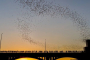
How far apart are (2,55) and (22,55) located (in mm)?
14925

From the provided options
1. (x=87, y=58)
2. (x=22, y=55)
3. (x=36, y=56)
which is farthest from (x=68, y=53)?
(x=22, y=55)

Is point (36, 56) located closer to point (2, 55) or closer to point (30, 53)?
point (30, 53)

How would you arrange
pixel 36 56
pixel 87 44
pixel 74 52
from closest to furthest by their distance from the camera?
pixel 36 56 < pixel 74 52 < pixel 87 44

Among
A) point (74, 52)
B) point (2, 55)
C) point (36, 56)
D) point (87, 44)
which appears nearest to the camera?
point (2, 55)

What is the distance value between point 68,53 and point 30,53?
29922 mm

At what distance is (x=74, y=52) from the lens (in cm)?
15750

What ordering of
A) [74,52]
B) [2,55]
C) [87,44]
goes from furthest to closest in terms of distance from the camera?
[87,44]
[74,52]
[2,55]

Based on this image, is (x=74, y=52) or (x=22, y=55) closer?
(x=22, y=55)

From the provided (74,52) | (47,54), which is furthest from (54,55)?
(74,52)

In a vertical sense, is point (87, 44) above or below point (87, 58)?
above

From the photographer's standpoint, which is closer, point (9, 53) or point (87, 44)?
point (9, 53)

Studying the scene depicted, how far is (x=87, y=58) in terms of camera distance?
151 metres

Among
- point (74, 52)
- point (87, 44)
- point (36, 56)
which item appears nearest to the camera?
point (36, 56)

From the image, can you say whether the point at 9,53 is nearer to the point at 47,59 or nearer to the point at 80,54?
the point at 47,59
